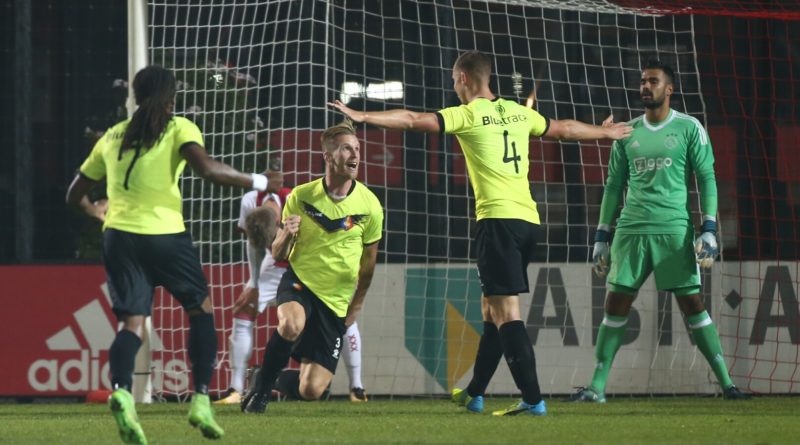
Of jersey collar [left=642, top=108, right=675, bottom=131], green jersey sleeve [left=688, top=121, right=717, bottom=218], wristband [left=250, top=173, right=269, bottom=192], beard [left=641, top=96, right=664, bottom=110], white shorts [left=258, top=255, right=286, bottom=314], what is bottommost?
white shorts [left=258, top=255, right=286, bottom=314]

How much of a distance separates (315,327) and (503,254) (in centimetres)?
122

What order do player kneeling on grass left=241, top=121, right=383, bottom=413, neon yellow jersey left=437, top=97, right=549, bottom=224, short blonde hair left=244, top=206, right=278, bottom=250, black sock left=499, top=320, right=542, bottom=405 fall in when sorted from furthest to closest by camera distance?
short blonde hair left=244, top=206, right=278, bottom=250
player kneeling on grass left=241, top=121, right=383, bottom=413
neon yellow jersey left=437, top=97, right=549, bottom=224
black sock left=499, top=320, right=542, bottom=405

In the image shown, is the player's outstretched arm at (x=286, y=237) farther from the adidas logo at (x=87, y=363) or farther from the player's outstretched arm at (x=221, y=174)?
the adidas logo at (x=87, y=363)

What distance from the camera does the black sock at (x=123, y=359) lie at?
6.52 metres

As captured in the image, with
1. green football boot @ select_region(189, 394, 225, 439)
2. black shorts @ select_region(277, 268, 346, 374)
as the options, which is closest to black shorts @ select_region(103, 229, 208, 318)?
green football boot @ select_region(189, 394, 225, 439)

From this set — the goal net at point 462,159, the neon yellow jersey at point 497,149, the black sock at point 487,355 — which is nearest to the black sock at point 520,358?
the black sock at point 487,355

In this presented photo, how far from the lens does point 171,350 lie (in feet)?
36.3

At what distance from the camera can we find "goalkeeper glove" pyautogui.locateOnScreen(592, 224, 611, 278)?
9.21 m

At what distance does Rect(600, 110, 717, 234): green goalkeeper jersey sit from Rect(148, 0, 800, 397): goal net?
69.1 inches

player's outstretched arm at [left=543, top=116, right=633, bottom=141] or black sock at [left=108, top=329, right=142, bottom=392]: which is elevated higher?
player's outstretched arm at [left=543, top=116, right=633, bottom=141]

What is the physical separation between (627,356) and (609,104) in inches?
77.3

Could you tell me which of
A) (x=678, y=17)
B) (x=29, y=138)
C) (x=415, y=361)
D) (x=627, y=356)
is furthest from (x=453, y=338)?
(x=29, y=138)

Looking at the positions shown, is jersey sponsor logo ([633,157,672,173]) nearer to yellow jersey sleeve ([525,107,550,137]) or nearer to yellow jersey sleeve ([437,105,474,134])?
yellow jersey sleeve ([525,107,550,137])

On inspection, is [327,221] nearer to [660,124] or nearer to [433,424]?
[433,424]
